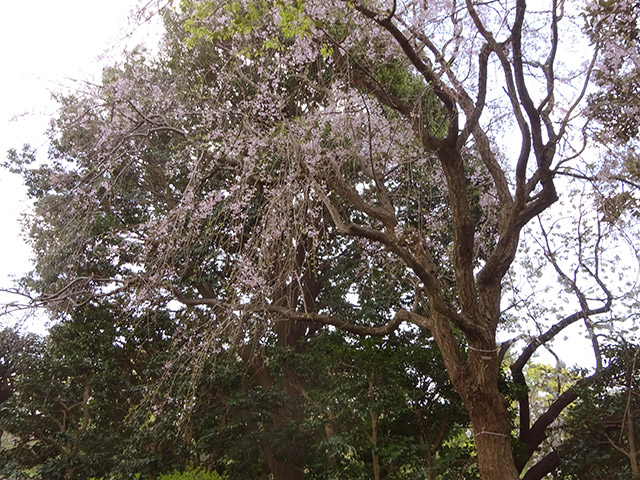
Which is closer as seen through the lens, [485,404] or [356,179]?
[485,404]

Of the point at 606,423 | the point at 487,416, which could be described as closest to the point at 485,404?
the point at 487,416

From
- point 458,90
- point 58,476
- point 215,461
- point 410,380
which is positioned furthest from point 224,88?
point 58,476

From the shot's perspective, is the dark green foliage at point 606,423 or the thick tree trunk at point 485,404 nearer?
the thick tree trunk at point 485,404

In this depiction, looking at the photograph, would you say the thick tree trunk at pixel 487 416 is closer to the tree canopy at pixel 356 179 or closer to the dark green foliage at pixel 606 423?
the tree canopy at pixel 356 179

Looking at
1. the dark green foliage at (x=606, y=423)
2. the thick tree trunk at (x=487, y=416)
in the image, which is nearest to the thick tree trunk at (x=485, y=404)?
the thick tree trunk at (x=487, y=416)

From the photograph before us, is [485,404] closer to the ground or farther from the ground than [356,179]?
closer to the ground

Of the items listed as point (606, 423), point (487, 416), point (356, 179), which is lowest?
point (487, 416)

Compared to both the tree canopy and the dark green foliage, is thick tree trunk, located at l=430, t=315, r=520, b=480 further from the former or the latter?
the dark green foliage

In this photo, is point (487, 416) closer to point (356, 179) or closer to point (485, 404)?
point (485, 404)

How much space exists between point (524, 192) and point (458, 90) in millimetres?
937

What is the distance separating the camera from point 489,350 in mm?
3885

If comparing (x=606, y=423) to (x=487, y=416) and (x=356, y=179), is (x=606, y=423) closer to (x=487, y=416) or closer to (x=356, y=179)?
(x=487, y=416)

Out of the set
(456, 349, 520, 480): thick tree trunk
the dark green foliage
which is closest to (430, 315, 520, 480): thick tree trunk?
(456, 349, 520, 480): thick tree trunk

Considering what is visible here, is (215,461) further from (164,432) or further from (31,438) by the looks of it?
(31,438)
